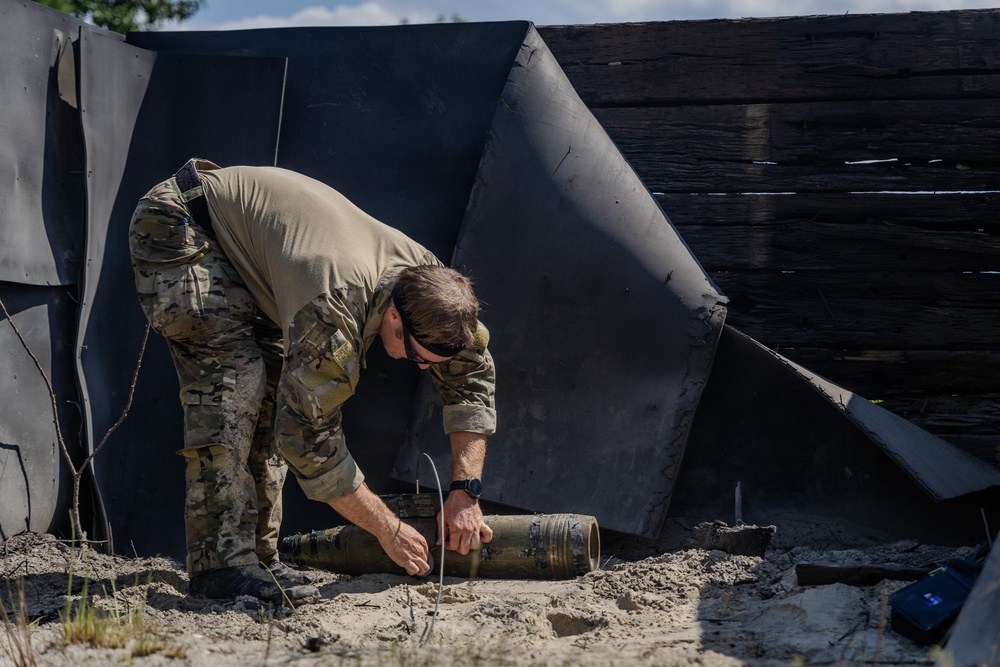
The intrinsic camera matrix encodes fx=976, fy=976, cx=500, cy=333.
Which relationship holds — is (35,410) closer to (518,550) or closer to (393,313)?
(393,313)

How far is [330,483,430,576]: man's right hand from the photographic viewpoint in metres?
2.92

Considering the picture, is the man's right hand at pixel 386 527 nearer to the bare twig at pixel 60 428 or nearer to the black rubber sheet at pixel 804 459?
the bare twig at pixel 60 428

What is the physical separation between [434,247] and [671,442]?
118cm

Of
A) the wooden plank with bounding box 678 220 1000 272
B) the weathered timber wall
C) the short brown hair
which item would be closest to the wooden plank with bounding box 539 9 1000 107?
the weathered timber wall

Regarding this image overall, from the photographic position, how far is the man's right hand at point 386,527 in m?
2.92

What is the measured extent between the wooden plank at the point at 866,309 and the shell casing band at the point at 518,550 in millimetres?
1550

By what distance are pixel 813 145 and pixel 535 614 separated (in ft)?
8.33

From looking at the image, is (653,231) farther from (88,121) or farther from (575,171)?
(88,121)

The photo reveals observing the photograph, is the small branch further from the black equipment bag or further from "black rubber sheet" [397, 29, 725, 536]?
the black equipment bag

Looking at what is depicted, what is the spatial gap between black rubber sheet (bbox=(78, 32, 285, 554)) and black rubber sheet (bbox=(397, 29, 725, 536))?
96 cm

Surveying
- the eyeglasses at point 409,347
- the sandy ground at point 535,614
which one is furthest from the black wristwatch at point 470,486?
the eyeglasses at point 409,347

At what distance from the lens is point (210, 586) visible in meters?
3.07

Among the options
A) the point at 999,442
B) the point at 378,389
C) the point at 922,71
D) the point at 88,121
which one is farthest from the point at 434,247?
the point at 999,442

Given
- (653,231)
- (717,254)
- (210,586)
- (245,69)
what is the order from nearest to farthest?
(210,586), (653,231), (245,69), (717,254)
